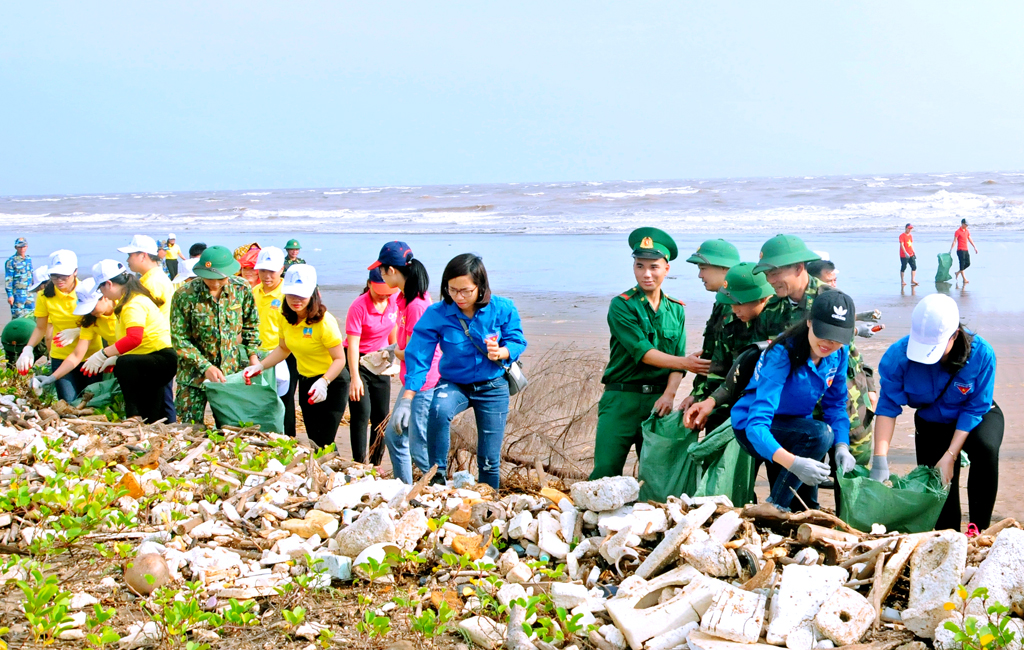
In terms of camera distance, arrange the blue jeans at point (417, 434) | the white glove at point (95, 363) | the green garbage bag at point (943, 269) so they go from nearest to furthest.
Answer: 1. the blue jeans at point (417, 434)
2. the white glove at point (95, 363)
3. the green garbage bag at point (943, 269)

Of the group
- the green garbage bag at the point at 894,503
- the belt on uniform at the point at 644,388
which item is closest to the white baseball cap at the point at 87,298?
the belt on uniform at the point at 644,388

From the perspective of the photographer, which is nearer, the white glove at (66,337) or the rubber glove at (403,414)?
the rubber glove at (403,414)

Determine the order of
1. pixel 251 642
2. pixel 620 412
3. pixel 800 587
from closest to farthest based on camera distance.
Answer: pixel 800 587, pixel 251 642, pixel 620 412

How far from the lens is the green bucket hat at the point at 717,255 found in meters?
4.52

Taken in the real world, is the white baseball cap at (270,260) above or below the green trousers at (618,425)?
above

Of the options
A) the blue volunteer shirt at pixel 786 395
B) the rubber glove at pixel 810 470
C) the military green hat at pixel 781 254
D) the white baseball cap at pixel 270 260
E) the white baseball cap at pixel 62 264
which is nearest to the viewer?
the rubber glove at pixel 810 470

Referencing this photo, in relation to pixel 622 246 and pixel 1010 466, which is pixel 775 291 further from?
pixel 622 246

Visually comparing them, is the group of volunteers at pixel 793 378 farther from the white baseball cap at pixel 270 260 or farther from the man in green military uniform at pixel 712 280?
the white baseball cap at pixel 270 260

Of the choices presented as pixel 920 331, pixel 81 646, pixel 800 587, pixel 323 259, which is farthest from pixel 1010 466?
pixel 323 259

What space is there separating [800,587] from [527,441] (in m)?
2.97

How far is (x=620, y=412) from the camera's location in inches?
A: 183

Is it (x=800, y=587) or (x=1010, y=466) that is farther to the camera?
(x=1010, y=466)

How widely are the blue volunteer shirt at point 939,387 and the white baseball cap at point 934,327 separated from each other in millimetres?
139

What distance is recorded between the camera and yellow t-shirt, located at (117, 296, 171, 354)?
20.0 feet
